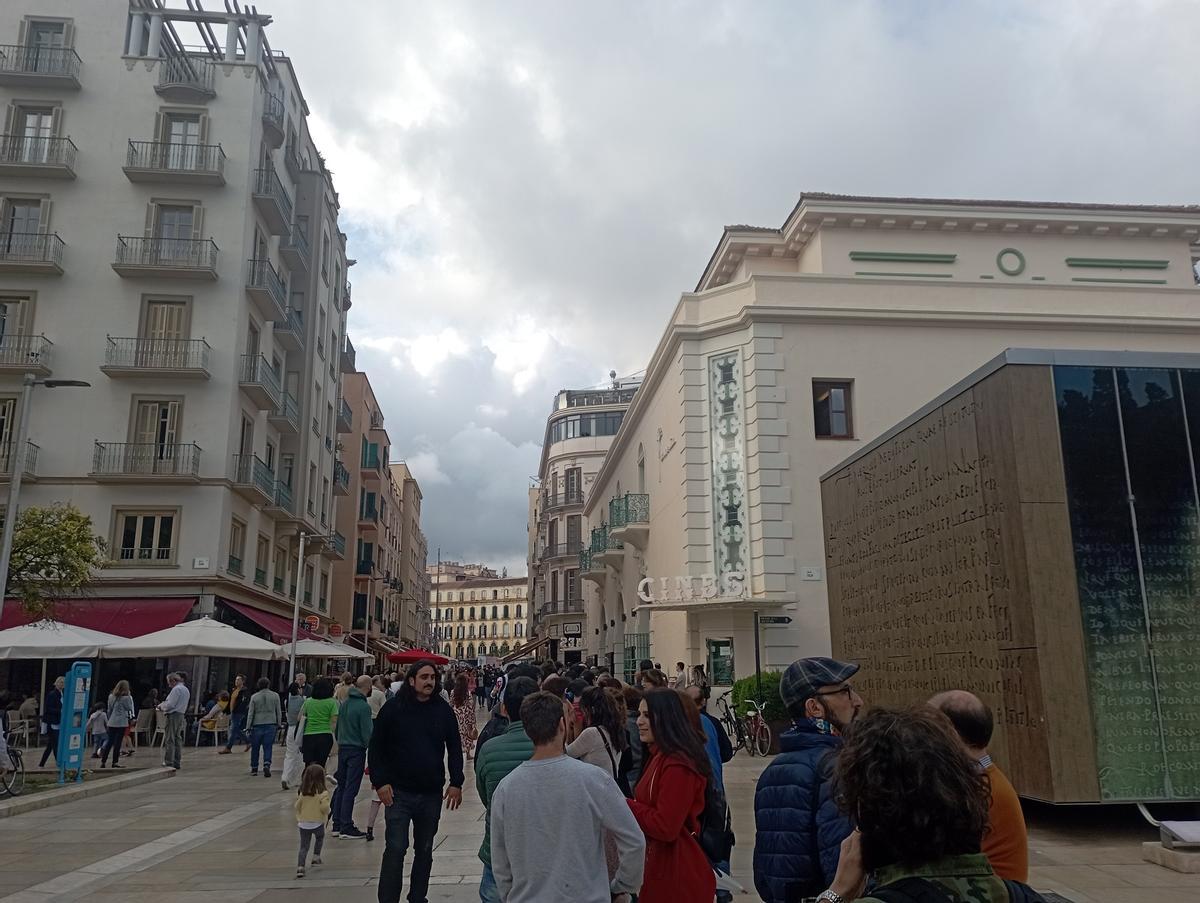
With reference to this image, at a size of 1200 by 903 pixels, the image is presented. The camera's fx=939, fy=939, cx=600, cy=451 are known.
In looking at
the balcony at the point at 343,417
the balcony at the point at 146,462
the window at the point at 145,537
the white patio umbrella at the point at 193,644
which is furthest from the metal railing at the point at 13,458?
the balcony at the point at 343,417

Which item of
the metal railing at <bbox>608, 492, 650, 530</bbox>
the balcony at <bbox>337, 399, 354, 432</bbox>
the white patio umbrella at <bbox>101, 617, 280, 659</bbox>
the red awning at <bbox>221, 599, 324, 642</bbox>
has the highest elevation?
the balcony at <bbox>337, 399, 354, 432</bbox>

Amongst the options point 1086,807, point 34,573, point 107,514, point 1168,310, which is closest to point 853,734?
point 1086,807

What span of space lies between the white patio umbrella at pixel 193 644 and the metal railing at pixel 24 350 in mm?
11328

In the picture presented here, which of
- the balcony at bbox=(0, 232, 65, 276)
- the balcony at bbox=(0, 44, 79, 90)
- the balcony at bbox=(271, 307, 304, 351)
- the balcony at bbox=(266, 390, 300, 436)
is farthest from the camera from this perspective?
the balcony at bbox=(271, 307, 304, 351)

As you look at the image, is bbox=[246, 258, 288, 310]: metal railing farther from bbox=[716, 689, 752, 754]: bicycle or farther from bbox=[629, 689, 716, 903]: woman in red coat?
bbox=[629, 689, 716, 903]: woman in red coat

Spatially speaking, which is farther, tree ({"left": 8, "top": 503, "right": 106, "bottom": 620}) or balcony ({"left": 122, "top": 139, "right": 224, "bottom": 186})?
balcony ({"left": 122, "top": 139, "right": 224, "bottom": 186})

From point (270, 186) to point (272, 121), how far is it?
2.27 m

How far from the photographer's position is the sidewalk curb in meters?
12.7

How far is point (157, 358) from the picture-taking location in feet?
91.4

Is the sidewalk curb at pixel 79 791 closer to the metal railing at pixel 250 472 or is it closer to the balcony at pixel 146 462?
the balcony at pixel 146 462

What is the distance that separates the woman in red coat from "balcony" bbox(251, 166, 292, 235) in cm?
2970

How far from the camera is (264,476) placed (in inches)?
1200

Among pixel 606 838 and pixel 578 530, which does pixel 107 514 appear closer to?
pixel 606 838

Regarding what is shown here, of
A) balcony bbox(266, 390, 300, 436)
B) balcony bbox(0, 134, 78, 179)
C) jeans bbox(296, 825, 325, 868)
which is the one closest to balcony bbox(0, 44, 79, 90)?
balcony bbox(0, 134, 78, 179)
